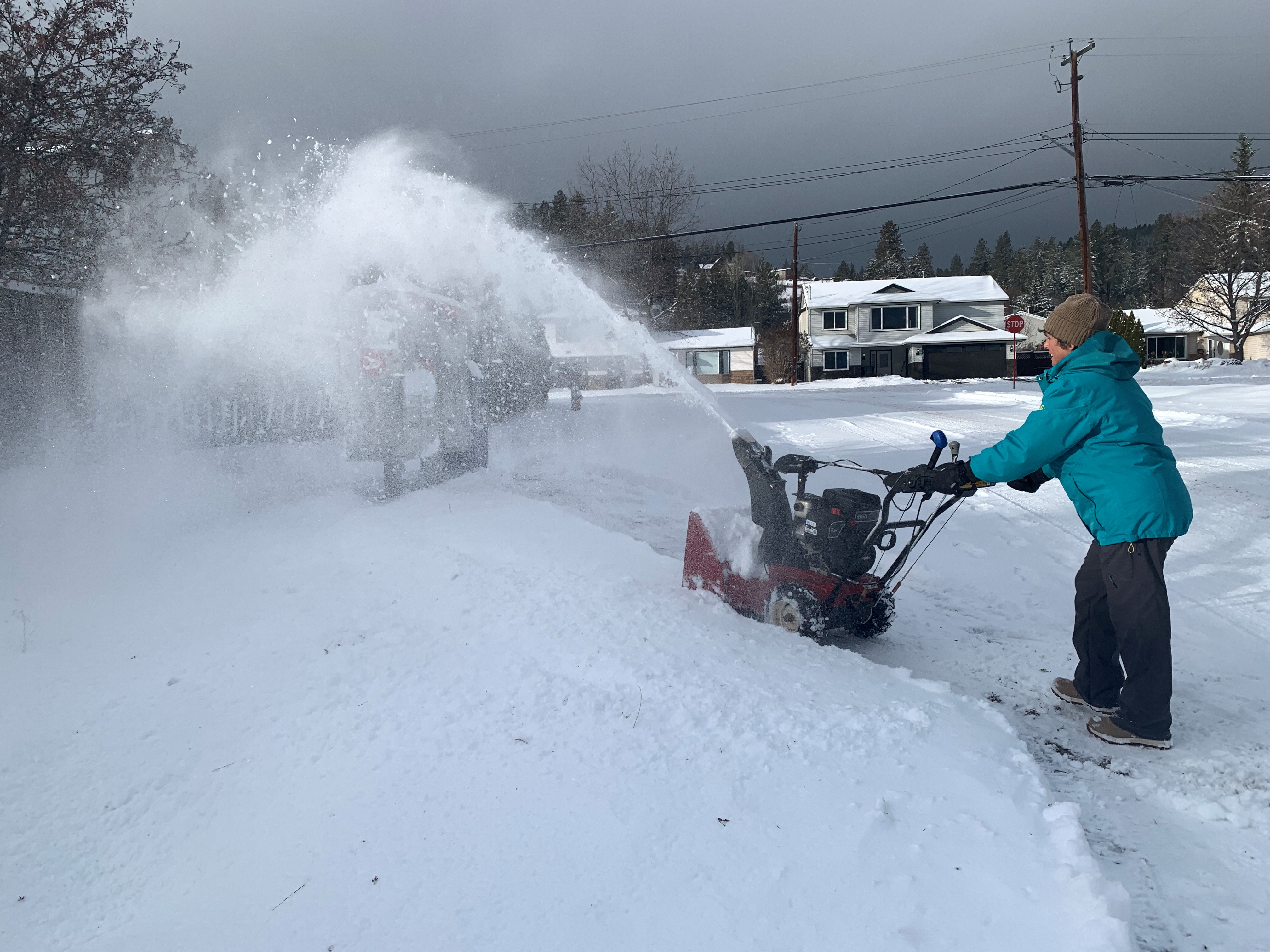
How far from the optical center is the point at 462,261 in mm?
7828

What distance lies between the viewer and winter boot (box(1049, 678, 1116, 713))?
3.51 meters

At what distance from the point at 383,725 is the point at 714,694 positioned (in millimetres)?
1403

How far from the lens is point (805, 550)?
4066 millimetres

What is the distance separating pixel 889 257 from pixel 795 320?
57.0m

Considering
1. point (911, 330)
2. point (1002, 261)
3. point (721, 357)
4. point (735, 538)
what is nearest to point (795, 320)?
point (721, 357)

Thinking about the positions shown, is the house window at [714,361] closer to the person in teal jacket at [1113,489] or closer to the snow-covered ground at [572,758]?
the snow-covered ground at [572,758]

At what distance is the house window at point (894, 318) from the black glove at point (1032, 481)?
51.2m

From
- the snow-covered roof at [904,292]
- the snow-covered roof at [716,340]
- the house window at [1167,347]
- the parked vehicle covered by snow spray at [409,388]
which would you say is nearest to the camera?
the parked vehicle covered by snow spray at [409,388]

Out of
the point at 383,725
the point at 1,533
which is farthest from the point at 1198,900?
the point at 1,533

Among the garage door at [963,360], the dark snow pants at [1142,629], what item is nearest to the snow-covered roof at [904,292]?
the garage door at [963,360]

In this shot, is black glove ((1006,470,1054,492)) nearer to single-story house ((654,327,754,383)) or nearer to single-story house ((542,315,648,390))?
single-story house ((542,315,648,390))

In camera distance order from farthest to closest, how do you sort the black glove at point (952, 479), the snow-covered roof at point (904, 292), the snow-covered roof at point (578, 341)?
the snow-covered roof at point (904, 292), the snow-covered roof at point (578, 341), the black glove at point (952, 479)

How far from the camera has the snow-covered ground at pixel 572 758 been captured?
7.39 ft

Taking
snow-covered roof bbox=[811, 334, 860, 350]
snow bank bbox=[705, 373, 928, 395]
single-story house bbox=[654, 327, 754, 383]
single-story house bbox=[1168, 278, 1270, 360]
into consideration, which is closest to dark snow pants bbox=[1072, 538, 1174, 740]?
snow bank bbox=[705, 373, 928, 395]
